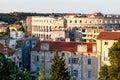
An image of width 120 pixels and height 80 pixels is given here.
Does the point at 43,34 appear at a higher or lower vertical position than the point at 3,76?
lower

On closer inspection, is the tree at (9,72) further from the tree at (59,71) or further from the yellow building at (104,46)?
the yellow building at (104,46)

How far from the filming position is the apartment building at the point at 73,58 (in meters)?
42.2

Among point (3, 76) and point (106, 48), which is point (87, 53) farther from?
point (3, 76)

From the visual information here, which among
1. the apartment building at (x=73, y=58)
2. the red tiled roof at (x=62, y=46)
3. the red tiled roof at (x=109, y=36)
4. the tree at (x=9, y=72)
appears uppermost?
the tree at (x=9, y=72)

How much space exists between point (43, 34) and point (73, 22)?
8961mm

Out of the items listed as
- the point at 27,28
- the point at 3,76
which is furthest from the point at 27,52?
the point at 27,28

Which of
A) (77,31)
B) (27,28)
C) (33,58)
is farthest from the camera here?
(27,28)

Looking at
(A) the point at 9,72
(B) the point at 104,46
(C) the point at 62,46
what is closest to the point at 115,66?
(B) the point at 104,46

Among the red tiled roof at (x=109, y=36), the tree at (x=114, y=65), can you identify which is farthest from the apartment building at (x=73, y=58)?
the tree at (x=114, y=65)

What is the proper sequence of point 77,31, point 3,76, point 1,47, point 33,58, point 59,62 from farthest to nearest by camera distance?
1. point 77,31
2. point 33,58
3. point 1,47
4. point 59,62
5. point 3,76

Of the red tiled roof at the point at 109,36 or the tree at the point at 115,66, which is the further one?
the red tiled roof at the point at 109,36

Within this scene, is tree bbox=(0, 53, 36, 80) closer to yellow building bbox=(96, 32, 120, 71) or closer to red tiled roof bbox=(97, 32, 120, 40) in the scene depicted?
yellow building bbox=(96, 32, 120, 71)

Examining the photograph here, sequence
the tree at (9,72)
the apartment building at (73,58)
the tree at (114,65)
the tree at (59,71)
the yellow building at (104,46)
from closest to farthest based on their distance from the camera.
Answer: the tree at (9,72), the tree at (114,65), the tree at (59,71), the yellow building at (104,46), the apartment building at (73,58)

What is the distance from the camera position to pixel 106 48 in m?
41.8
